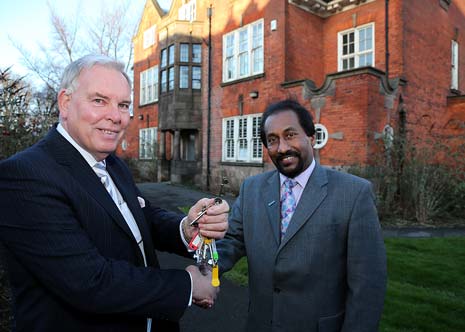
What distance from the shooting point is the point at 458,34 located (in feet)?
47.9

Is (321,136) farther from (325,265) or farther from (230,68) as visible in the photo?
(325,265)

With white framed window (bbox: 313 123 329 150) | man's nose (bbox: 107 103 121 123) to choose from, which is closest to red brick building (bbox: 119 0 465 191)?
white framed window (bbox: 313 123 329 150)

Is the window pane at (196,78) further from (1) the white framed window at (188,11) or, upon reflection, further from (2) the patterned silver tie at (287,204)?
(2) the patterned silver tie at (287,204)

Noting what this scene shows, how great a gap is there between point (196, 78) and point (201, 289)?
16.1 m

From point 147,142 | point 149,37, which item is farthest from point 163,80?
point 149,37

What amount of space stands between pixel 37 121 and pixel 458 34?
55.1 ft

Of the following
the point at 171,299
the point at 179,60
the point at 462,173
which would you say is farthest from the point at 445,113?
the point at 171,299

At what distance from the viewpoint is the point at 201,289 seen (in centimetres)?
150

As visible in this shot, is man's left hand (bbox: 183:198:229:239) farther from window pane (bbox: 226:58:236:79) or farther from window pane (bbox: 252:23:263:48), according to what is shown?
window pane (bbox: 226:58:236:79)

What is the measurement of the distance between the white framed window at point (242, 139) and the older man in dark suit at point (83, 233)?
11.3 meters

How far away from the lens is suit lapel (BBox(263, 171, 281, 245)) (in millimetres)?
2102

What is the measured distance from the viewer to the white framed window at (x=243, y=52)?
43.3 ft

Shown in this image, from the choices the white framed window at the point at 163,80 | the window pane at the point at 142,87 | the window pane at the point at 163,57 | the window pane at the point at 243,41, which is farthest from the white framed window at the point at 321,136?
the window pane at the point at 142,87

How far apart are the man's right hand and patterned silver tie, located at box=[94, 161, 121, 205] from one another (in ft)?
1.84
